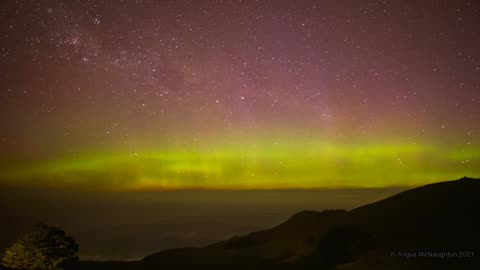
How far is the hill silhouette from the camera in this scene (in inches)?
1334

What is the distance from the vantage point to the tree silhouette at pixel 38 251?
2477 cm

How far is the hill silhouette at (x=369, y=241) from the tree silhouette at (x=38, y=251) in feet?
33.7

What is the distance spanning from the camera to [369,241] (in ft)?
131

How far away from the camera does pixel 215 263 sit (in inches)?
1544

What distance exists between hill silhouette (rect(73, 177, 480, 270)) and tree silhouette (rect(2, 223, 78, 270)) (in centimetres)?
1027

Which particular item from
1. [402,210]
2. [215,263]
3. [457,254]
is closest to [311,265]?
[215,263]

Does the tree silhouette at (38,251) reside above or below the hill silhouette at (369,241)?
above

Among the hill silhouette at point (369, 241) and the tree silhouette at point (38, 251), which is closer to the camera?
the tree silhouette at point (38, 251)

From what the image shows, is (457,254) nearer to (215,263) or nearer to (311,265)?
(311,265)

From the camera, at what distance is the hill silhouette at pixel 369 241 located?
33875mm

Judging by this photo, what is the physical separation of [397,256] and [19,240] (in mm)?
29950

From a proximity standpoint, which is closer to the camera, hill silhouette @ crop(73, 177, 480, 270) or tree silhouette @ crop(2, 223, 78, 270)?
tree silhouette @ crop(2, 223, 78, 270)

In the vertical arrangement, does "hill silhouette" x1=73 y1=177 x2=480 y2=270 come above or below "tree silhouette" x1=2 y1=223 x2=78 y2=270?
below

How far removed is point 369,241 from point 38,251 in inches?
1204
